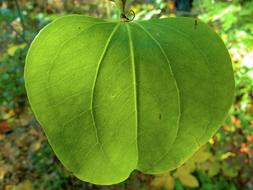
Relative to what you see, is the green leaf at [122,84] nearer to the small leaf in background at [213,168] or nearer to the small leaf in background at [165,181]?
the small leaf in background at [165,181]

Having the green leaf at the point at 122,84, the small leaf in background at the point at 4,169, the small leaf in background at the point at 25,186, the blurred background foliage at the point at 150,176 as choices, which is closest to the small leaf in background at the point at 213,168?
the blurred background foliage at the point at 150,176

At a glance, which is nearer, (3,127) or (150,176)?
(150,176)

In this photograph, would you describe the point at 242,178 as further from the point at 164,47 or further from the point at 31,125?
the point at 164,47

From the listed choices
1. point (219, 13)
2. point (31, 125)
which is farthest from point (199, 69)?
point (31, 125)

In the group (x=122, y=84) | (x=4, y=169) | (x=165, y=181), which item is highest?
(x=122, y=84)

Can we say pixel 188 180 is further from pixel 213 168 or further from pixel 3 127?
pixel 3 127

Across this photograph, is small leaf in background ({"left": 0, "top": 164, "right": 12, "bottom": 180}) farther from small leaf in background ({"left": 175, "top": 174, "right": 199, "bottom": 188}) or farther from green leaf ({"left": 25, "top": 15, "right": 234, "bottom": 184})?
green leaf ({"left": 25, "top": 15, "right": 234, "bottom": 184})

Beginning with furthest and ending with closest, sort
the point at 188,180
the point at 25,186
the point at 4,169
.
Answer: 1. the point at 4,169
2. the point at 25,186
3. the point at 188,180

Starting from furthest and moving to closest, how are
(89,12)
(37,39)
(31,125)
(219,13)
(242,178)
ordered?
(89,12), (31,125), (242,178), (219,13), (37,39)

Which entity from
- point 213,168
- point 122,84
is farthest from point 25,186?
point 122,84
